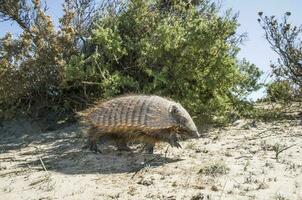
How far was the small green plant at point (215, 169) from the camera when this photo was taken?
17.9 feet

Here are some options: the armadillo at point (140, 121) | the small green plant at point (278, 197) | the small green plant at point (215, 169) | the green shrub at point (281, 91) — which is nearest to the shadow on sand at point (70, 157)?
the armadillo at point (140, 121)

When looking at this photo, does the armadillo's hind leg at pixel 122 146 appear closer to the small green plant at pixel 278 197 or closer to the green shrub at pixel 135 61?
the green shrub at pixel 135 61

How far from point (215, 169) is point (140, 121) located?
1.34 m

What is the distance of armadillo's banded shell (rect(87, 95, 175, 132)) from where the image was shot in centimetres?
630

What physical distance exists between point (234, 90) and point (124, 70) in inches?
83.1

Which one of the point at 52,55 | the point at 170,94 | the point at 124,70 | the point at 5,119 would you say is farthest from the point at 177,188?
the point at 5,119

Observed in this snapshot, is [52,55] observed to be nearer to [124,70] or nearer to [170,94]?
[124,70]

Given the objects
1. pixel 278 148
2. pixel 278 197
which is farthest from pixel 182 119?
pixel 278 197

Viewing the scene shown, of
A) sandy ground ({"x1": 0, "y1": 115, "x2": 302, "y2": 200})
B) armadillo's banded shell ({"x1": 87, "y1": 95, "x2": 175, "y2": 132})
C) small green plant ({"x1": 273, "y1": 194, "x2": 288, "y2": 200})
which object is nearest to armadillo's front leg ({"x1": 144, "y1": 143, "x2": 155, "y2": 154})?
sandy ground ({"x1": 0, "y1": 115, "x2": 302, "y2": 200})

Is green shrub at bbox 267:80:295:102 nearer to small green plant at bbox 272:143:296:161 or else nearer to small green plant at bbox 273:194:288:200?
small green plant at bbox 272:143:296:161

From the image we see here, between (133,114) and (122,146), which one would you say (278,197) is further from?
(122,146)

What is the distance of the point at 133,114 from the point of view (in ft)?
21.2

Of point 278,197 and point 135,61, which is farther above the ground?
point 135,61

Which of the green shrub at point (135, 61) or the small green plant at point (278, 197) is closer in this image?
the small green plant at point (278, 197)
